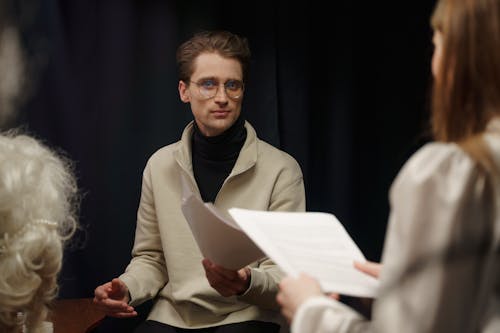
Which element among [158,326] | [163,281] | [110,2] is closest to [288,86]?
[110,2]

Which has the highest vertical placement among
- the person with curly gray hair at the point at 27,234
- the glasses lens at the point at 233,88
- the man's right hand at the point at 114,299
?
the glasses lens at the point at 233,88

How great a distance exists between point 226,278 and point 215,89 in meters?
0.70

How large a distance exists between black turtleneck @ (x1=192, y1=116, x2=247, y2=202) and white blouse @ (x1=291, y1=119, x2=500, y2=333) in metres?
1.36

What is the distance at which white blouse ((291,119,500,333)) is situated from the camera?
0.90m

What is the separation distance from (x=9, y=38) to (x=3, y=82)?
0.16 m

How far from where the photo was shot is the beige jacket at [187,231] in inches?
84.8

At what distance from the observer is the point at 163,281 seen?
2.32 metres

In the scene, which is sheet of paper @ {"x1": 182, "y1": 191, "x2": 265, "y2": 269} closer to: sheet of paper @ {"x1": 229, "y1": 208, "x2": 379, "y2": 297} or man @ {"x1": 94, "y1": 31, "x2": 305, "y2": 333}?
sheet of paper @ {"x1": 229, "y1": 208, "x2": 379, "y2": 297}

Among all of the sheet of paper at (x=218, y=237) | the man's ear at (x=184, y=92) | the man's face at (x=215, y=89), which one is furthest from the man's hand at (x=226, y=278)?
the man's ear at (x=184, y=92)

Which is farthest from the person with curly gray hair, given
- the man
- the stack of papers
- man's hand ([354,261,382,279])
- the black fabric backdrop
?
the black fabric backdrop

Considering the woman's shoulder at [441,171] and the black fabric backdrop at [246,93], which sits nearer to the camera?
the woman's shoulder at [441,171]

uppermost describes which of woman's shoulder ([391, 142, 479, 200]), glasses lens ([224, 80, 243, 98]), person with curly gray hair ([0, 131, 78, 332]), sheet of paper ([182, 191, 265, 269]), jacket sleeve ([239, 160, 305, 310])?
woman's shoulder ([391, 142, 479, 200])

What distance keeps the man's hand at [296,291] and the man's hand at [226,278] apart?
25.6 inches

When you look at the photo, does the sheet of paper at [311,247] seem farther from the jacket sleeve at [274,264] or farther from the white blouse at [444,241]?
the jacket sleeve at [274,264]
